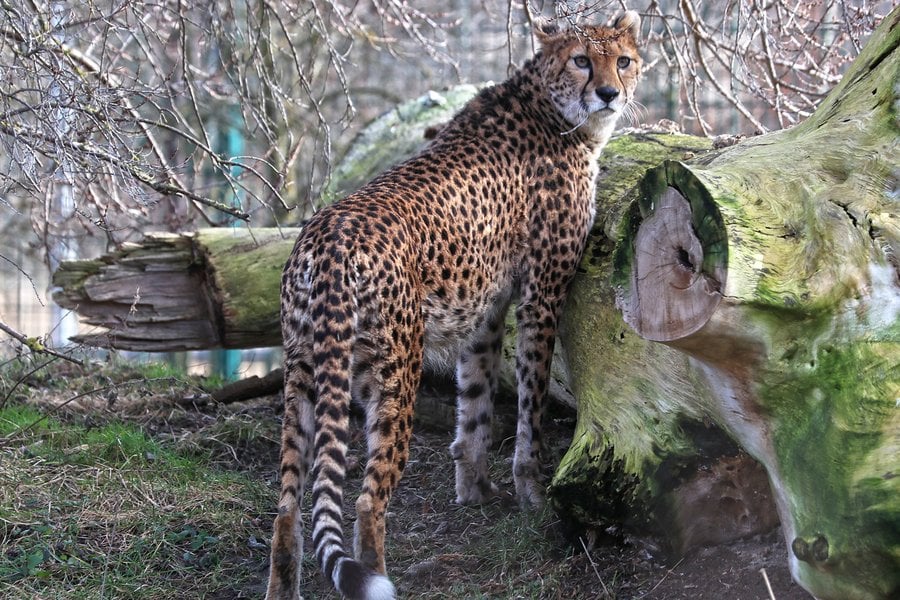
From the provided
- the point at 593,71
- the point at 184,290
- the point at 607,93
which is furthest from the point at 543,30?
the point at 184,290

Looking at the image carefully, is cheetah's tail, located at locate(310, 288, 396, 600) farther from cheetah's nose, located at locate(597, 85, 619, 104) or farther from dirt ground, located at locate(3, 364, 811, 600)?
cheetah's nose, located at locate(597, 85, 619, 104)

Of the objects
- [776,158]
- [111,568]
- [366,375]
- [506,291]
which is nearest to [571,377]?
[506,291]

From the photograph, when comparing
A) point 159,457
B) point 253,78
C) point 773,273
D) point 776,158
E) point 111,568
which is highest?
point 253,78

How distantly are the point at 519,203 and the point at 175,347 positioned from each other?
2073 mm

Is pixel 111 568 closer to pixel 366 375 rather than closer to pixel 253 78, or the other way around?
pixel 366 375

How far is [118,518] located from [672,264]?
2383 mm

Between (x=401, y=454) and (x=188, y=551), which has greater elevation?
(x=401, y=454)

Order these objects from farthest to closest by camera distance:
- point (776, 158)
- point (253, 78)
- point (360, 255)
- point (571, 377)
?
point (253, 78) < point (571, 377) < point (360, 255) < point (776, 158)

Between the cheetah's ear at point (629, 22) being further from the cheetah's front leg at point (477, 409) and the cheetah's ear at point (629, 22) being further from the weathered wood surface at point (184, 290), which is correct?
the weathered wood surface at point (184, 290)

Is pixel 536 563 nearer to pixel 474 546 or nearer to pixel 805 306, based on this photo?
pixel 474 546

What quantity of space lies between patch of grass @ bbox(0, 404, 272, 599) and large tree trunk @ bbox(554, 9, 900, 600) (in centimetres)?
187

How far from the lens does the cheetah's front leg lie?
425 cm

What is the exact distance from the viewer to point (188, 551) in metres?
3.63

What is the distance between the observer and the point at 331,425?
9.89 ft
